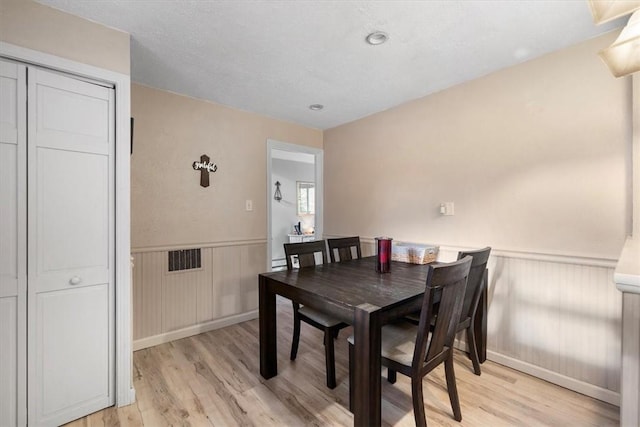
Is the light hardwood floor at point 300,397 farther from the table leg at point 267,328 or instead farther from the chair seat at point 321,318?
the chair seat at point 321,318

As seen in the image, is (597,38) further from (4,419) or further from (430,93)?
(4,419)

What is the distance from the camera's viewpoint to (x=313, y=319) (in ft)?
6.76

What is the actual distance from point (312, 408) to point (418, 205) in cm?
200

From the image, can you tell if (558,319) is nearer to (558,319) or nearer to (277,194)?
(558,319)

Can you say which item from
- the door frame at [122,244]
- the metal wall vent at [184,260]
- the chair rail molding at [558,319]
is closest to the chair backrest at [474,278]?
the chair rail molding at [558,319]

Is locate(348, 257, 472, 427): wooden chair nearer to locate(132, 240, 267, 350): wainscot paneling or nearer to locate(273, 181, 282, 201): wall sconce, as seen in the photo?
locate(132, 240, 267, 350): wainscot paneling

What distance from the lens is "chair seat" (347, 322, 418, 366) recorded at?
1.50 m

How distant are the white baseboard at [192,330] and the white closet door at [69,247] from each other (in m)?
0.82

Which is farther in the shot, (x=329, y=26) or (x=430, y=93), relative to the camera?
(x=430, y=93)

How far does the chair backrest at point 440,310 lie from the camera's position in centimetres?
133

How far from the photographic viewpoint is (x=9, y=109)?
1468 mm

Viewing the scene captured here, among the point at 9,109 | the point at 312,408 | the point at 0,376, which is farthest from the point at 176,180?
the point at 312,408

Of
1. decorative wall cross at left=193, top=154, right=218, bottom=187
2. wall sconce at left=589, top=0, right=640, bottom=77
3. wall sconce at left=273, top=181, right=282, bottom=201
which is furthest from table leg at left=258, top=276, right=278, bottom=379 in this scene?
wall sconce at left=273, top=181, right=282, bottom=201

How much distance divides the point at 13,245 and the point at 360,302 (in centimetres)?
184
